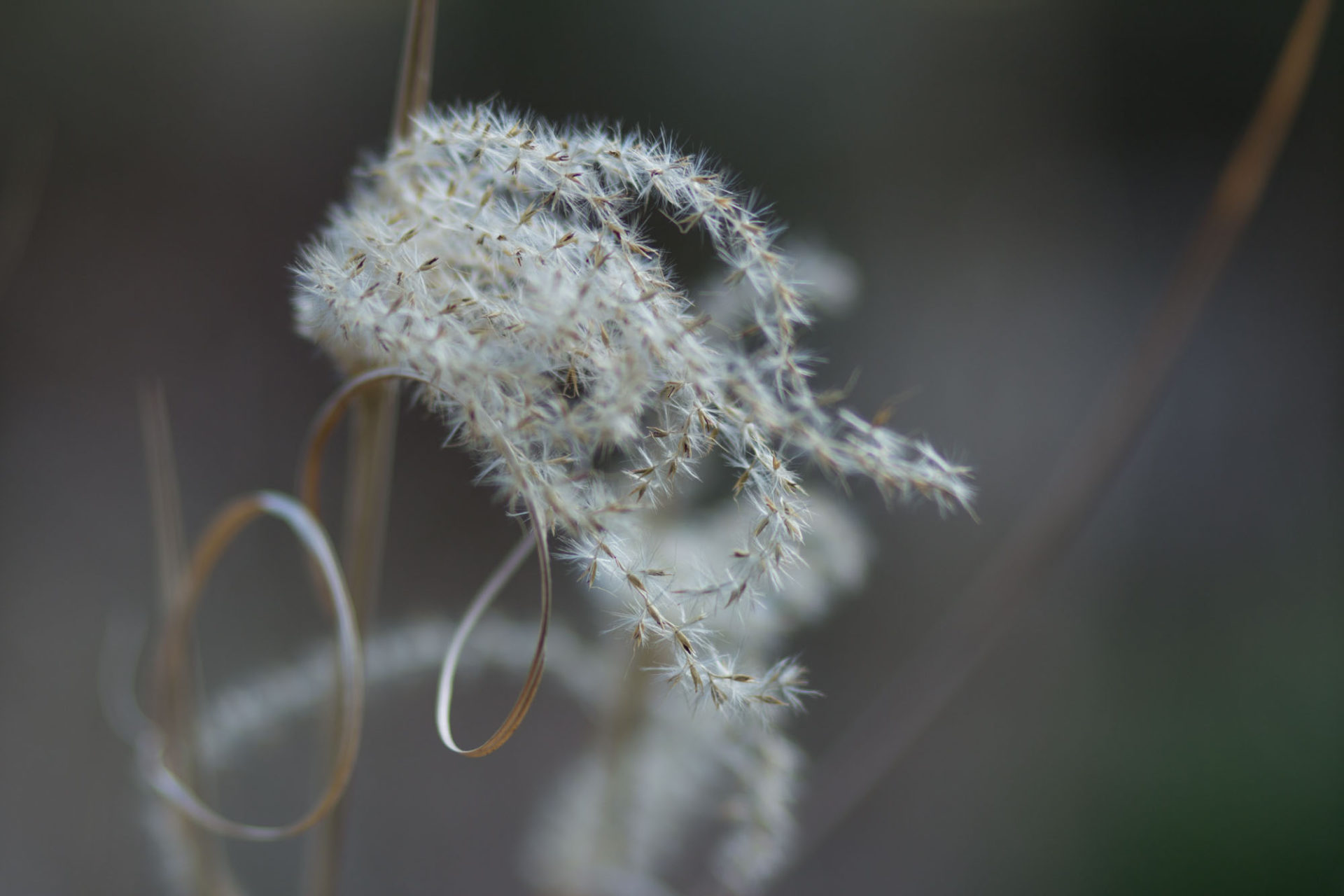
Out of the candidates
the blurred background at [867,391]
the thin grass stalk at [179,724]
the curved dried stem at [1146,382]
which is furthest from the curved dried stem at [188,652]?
the blurred background at [867,391]

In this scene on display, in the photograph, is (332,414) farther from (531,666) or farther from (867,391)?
(867,391)

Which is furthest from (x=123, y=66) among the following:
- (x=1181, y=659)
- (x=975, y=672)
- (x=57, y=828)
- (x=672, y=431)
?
(x=1181, y=659)

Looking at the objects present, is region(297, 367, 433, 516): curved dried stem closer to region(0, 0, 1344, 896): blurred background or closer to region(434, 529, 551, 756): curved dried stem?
region(434, 529, 551, 756): curved dried stem

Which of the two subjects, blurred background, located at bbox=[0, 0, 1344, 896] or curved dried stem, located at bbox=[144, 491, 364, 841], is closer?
curved dried stem, located at bbox=[144, 491, 364, 841]

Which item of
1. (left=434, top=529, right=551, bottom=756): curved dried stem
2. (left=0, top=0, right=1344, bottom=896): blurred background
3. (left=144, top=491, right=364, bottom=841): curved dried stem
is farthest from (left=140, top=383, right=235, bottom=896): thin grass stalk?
(left=0, top=0, right=1344, bottom=896): blurred background

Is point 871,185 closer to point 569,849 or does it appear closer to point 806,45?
point 806,45
